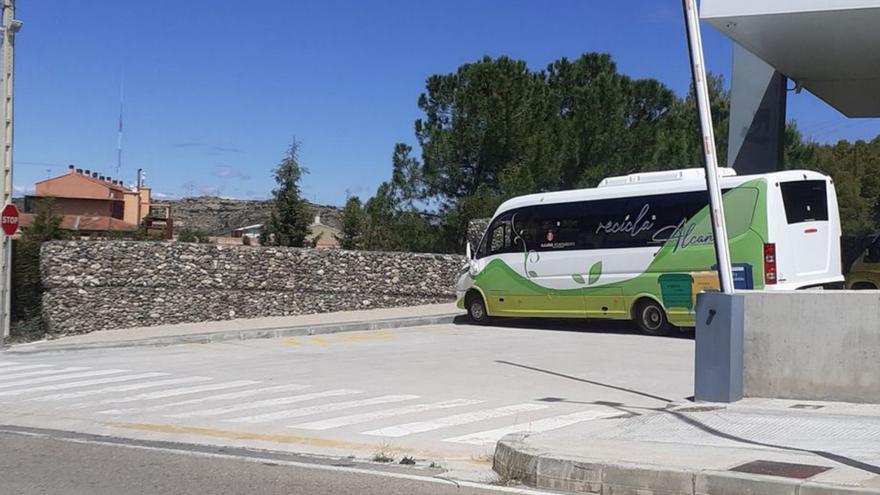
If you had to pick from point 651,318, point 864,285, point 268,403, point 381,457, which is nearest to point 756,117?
point 651,318

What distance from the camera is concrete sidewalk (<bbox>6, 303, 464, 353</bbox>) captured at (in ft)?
66.6

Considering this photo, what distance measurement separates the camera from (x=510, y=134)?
31906mm

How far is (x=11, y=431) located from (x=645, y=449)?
7.32 m

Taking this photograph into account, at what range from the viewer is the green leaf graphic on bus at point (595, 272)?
20734 mm

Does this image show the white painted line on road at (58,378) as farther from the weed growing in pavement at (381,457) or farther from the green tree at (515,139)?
the green tree at (515,139)

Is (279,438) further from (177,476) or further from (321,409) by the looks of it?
(177,476)

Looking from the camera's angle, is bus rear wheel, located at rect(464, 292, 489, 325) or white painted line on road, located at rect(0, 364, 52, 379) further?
bus rear wheel, located at rect(464, 292, 489, 325)

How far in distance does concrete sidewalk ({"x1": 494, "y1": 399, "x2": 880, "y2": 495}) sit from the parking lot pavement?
0.88 meters

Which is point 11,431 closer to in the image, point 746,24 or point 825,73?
point 746,24

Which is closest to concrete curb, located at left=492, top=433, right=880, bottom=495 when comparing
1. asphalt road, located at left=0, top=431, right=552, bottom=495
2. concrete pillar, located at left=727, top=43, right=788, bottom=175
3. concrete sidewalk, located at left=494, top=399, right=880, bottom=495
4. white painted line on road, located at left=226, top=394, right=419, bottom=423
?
concrete sidewalk, located at left=494, top=399, right=880, bottom=495

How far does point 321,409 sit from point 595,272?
1004 centimetres

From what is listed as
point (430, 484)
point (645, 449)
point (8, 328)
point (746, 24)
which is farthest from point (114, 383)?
point (746, 24)

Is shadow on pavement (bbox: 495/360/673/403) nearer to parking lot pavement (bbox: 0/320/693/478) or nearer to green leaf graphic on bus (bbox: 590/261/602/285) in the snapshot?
parking lot pavement (bbox: 0/320/693/478)

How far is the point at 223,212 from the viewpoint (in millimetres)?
77438
